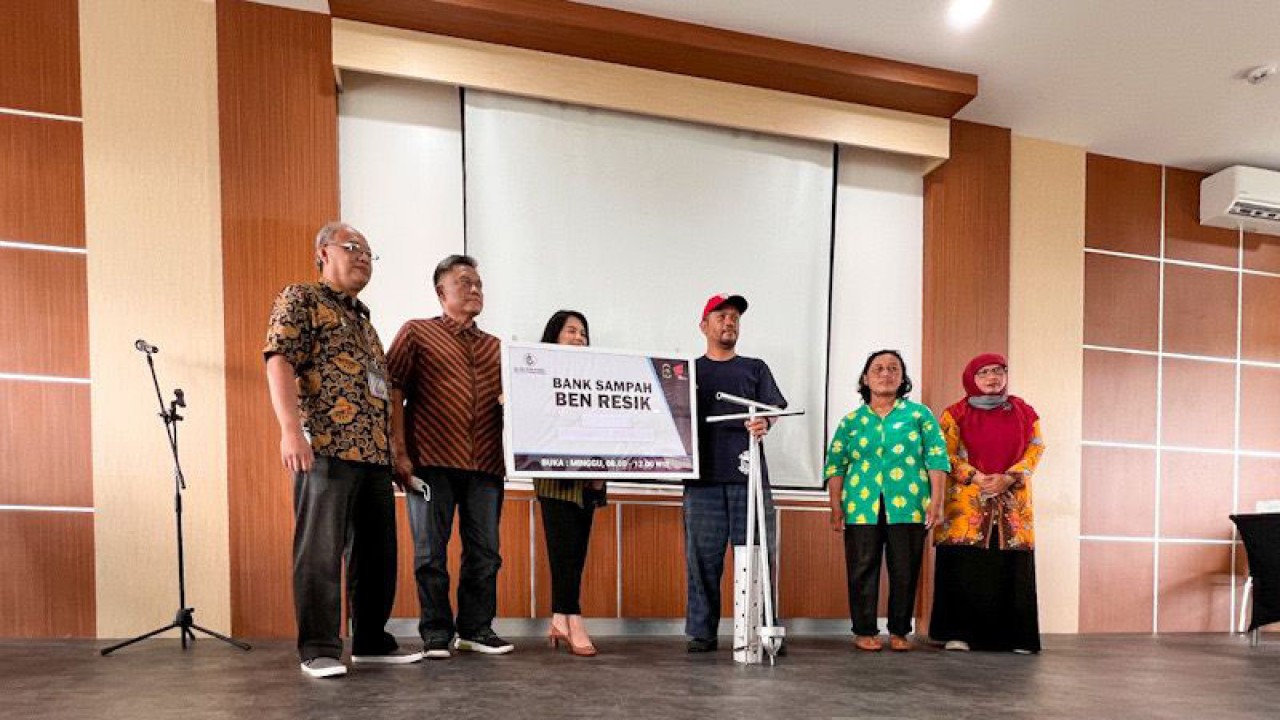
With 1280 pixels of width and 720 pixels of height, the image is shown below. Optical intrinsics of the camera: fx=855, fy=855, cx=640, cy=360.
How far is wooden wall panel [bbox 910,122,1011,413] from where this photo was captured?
4.91 meters

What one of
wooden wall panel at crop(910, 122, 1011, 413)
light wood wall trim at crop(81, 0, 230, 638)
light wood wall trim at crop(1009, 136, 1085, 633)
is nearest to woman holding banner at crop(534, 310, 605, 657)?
light wood wall trim at crop(81, 0, 230, 638)

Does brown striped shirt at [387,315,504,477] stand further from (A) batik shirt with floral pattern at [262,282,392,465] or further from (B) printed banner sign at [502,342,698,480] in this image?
(A) batik shirt with floral pattern at [262,282,392,465]

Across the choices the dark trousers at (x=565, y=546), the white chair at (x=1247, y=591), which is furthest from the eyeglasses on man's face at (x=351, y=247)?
the white chair at (x=1247, y=591)

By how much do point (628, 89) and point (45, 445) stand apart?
303 cm

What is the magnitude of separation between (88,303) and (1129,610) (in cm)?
591

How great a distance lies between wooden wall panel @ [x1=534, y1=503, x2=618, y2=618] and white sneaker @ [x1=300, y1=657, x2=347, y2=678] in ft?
4.97

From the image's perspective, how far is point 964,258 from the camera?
4996 mm

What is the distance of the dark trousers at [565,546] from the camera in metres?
3.20

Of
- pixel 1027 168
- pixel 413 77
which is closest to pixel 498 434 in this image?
pixel 413 77

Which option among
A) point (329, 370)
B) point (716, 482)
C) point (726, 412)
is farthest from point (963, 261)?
point (329, 370)

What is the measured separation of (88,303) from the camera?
3.62m

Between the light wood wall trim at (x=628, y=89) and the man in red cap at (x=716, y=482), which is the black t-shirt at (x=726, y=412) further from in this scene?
the light wood wall trim at (x=628, y=89)

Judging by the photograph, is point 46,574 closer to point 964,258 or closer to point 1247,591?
point 964,258

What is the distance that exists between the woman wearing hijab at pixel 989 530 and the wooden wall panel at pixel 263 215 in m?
2.94
